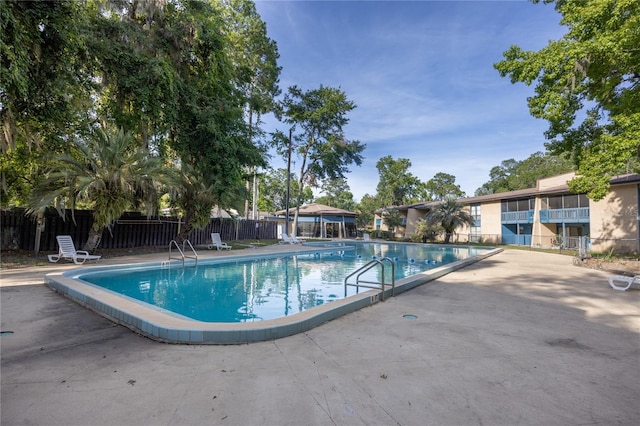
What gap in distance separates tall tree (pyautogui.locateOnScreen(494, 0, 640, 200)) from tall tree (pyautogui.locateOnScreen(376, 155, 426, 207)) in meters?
29.7

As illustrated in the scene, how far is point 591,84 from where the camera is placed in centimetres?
1397

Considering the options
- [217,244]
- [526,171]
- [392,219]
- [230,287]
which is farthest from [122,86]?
[526,171]

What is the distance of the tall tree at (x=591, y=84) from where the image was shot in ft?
37.7

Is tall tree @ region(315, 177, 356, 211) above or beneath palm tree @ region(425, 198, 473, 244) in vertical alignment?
above

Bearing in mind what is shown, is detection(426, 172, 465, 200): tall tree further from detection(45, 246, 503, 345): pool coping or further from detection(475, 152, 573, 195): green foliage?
detection(45, 246, 503, 345): pool coping

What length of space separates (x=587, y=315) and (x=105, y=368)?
696 centimetres

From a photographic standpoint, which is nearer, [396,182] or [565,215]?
[565,215]

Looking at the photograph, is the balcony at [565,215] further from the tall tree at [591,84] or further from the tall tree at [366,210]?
the tall tree at [366,210]

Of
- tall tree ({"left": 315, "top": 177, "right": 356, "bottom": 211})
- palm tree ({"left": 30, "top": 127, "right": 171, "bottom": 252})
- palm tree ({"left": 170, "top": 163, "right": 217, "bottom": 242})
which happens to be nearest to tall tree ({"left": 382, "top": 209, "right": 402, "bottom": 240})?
palm tree ({"left": 170, "top": 163, "right": 217, "bottom": 242})

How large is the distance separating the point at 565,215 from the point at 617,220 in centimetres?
329

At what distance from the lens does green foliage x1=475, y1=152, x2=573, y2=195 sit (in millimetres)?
47412

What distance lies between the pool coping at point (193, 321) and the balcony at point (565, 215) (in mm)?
22932

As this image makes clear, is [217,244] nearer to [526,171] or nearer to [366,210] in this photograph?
[366,210]

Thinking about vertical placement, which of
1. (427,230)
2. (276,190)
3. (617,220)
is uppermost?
(276,190)
